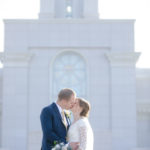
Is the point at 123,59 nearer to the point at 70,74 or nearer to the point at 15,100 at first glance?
the point at 70,74

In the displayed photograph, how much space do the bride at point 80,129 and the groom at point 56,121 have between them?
0.23ft

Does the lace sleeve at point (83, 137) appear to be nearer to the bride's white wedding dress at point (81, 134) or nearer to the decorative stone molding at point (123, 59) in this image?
the bride's white wedding dress at point (81, 134)

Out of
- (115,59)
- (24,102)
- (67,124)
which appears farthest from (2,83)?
(67,124)

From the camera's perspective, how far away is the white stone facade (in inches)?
934

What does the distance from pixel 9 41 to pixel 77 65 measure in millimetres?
3700

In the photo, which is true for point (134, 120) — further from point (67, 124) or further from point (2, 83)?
point (67, 124)

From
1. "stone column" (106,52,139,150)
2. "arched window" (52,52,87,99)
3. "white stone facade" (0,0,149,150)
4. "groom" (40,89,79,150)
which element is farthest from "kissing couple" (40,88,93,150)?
"arched window" (52,52,87,99)

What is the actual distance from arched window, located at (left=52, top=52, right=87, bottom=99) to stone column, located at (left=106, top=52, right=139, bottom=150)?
1.47 meters

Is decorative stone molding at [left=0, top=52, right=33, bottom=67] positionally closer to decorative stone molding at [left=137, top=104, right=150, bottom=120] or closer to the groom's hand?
decorative stone molding at [left=137, top=104, right=150, bottom=120]

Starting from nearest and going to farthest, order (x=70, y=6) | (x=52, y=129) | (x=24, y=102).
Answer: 1. (x=52, y=129)
2. (x=24, y=102)
3. (x=70, y=6)

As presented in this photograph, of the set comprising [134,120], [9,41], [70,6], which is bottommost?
[134,120]

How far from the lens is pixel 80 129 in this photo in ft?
18.7

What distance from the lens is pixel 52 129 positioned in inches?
221

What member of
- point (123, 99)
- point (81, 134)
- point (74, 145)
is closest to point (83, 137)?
point (81, 134)
